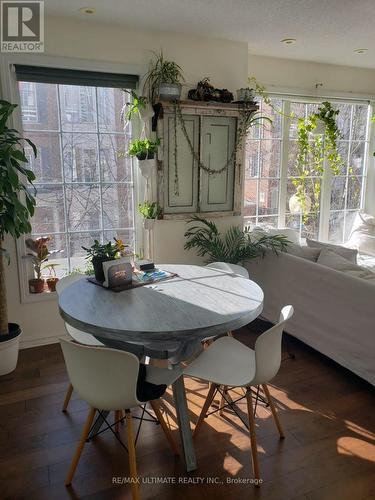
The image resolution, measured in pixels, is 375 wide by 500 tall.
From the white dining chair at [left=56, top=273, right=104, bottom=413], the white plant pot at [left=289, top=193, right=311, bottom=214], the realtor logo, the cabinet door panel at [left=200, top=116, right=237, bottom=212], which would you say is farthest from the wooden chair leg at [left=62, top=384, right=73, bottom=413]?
the white plant pot at [left=289, top=193, right=311, bottom=214]

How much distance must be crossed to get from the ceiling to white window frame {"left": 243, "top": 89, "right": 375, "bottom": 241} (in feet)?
2.37

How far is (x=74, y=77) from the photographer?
3.08 meters

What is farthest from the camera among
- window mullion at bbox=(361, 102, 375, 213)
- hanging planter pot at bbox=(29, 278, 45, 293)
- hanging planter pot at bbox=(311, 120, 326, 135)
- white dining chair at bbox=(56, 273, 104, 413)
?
window mullion at bbox=(361, 102, 375, 213)

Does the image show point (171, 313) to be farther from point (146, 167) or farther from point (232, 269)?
point (146, 167)

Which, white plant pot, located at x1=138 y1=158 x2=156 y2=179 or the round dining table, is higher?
white plant pot, located at x1=138 y1=158 x2=156 y2=179

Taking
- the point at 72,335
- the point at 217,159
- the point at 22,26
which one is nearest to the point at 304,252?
the point at 217,159

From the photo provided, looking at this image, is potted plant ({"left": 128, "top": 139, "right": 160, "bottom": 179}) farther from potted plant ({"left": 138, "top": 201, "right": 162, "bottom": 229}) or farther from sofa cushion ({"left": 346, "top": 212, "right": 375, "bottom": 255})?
sofa cushion ({"left": 346, "top": 212, "right": 375, "bottom": 255})

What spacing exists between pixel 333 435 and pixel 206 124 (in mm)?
2629

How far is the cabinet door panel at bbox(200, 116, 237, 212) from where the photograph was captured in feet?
11.6

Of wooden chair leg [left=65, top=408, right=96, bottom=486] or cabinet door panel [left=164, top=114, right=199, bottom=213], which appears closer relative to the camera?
wooden chair leg [left=65, top=408, right=96, bottom=486]

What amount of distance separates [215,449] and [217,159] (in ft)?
8.03

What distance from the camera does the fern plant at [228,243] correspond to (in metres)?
3.45

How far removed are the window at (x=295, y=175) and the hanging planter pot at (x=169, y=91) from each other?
47.8 inches

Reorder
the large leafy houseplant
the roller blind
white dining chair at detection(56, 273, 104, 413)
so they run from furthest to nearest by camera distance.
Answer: the roller blind, the large leafy houseplant, white dining chair at detection(56, 273, 104, 413)
